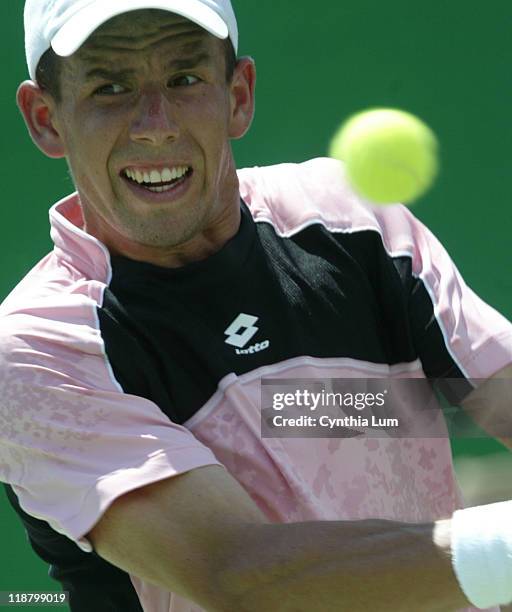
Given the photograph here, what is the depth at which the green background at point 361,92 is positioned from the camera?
3578 millimetres

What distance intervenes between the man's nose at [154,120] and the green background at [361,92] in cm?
142

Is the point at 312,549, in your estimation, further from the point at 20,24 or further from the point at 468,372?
the point at 20,24

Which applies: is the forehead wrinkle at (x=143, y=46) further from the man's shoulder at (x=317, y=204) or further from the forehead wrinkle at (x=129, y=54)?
the man's shoulder at (x=317, y=204)

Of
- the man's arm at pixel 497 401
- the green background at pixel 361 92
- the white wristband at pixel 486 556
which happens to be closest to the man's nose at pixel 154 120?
the man's arm at pixel 497 401

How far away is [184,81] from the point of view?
220 centimetres

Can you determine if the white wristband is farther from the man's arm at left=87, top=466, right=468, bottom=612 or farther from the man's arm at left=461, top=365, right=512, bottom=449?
the man's arm at left=461, top=365, right=512, bottom=449

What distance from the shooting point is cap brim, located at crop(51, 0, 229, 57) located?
212 cm

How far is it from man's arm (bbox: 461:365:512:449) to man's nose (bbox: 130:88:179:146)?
2.31ft

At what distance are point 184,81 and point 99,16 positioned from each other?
180 millimetres

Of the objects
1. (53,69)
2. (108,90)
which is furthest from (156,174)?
(53,69)

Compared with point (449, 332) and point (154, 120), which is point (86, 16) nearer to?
point (154, 120)

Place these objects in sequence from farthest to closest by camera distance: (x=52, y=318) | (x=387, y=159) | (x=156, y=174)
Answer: (x=387, y=159) → (x=156, y=174) → (x=52, y=318)

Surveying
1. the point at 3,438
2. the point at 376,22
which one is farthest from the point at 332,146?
the point at 3,438

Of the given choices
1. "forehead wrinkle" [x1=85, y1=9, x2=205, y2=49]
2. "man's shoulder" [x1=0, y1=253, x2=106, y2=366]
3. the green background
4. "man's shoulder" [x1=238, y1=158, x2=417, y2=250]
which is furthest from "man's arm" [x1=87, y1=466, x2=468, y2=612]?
the green background
